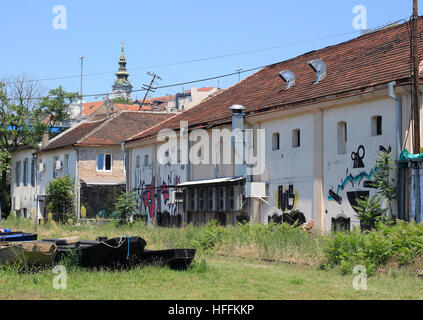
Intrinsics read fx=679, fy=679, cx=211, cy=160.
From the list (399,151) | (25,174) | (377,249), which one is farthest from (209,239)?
(25,174)

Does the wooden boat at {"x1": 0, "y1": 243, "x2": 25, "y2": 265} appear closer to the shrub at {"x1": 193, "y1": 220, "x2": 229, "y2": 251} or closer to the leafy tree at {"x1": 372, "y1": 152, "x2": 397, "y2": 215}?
the shrub at {"x1": 193, "y1": 220, "x2": 229, "y2": 251}

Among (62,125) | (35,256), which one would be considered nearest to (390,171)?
(35,256)

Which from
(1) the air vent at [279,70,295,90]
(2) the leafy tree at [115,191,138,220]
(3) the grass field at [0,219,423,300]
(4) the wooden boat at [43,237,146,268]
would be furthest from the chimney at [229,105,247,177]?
(4) the wooden boat at [43,237,146,268]

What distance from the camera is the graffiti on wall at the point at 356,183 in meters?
22.9

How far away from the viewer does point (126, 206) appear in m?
39.9

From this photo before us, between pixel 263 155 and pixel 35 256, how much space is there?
1472cm

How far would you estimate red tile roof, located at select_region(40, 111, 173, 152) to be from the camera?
49.0m

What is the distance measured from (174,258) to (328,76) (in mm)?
13416

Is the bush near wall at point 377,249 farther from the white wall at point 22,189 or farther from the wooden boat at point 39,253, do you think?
the white wall at point 22,189

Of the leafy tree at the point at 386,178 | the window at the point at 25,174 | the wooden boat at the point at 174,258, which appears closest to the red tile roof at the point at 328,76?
the leafy tree at the point at 386,178

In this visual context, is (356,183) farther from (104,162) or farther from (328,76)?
(104,162)
